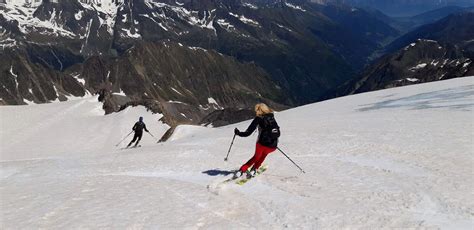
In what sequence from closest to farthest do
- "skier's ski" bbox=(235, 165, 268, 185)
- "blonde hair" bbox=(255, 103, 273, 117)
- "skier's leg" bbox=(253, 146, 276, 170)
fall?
"blonde hair" bbox=(255, 103, 273, 117) < "skier's ski" bbox=(235, 165, 268, 185) < "skier's leg" bbox=(253, 146, 276, 170)

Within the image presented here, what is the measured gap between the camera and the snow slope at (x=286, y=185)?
12.6 metres

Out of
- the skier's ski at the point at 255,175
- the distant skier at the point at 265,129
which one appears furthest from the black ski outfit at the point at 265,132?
the skier's ski at the point at 255,175

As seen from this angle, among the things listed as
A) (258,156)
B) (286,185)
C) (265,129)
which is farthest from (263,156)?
(286,185)

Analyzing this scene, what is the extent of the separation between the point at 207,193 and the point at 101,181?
467 centimetres

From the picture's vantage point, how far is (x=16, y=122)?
6694 centimetres

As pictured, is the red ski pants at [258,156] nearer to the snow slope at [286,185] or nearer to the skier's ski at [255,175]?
the skier's ski at [255,175]

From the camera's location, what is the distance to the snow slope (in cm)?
1260

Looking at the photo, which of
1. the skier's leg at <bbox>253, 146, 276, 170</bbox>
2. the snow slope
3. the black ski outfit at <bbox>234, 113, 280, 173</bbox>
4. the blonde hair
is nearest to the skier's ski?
the snow slope

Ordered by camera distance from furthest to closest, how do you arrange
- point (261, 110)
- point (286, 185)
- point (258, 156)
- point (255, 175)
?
point (255, 175)
point (258, 156)
point (261, 110)
point (286, 185)

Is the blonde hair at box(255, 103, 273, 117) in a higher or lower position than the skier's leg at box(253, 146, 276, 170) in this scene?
higher

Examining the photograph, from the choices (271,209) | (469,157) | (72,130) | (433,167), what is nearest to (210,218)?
(271,209)

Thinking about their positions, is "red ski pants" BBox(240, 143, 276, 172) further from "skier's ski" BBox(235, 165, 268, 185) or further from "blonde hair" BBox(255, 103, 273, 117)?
"blonde hair" BBox(255, 103, 273, 117)

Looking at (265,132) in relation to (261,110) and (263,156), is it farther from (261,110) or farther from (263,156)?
(263,156)

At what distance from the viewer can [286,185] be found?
52.5 ft
